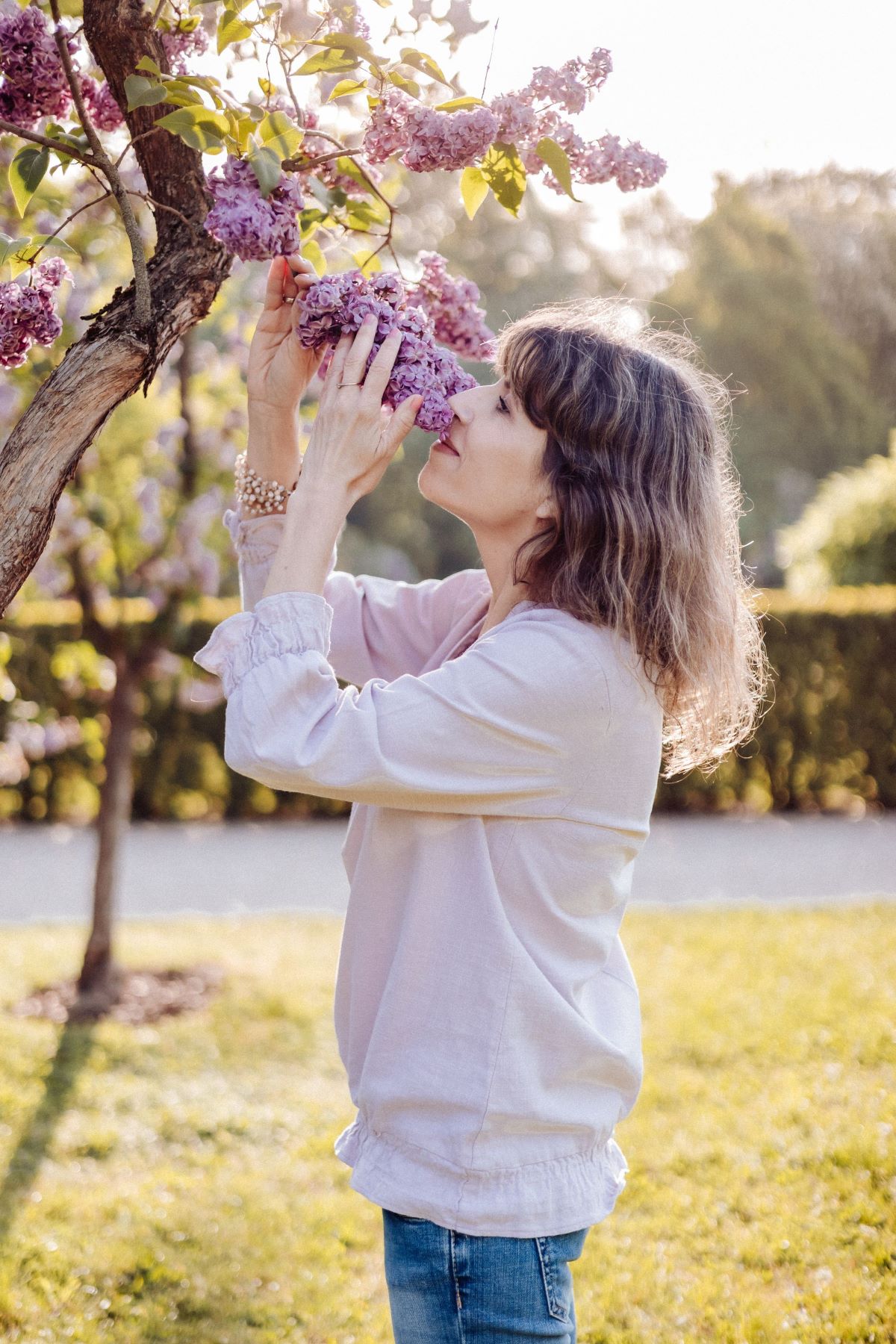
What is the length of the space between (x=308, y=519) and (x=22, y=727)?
11.1 ft

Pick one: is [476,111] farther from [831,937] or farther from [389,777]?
[831,937]

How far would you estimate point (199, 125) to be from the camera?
1.57m

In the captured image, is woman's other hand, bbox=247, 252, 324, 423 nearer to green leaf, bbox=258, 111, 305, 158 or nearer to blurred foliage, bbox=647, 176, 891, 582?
green leaf, bbox=258, 111, 305, 158

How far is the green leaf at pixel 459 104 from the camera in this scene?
165 cm

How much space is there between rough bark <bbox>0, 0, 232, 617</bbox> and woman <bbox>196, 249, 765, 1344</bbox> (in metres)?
0.15

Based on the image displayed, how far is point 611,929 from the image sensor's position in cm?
170

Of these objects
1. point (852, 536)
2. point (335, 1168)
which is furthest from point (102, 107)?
point (852, 536)

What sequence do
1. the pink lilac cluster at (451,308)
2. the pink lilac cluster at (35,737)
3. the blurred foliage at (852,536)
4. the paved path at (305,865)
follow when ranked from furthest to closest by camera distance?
the blurred foliage at (852,536)
the paved path at (305,865)
the pink lilac cluster at (35,737)
the pink lilac cluster at (451,308)

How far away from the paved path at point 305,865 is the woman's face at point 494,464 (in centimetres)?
516

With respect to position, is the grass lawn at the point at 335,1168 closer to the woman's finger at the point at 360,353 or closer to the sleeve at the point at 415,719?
the sleeve at the point at 415,719

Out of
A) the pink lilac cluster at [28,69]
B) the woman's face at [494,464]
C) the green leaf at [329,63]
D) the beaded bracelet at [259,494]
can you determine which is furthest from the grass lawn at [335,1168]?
the green leaf at [329,63]

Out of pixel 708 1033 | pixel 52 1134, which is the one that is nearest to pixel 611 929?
pixel 52 1134

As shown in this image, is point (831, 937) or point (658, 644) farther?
point (831, 937)

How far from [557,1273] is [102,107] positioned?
1.89 meters
